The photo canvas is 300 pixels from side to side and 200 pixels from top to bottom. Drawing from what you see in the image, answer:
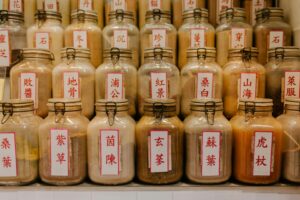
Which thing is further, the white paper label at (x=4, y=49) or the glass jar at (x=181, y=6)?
the glass jar at (x=181, y=6)

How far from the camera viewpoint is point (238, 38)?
1853mm

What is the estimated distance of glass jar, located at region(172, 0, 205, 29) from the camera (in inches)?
81.9

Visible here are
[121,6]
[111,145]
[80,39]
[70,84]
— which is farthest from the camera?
[121,6]

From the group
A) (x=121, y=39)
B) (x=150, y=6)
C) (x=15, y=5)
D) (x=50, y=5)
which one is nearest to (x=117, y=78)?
(x=121, y=39)

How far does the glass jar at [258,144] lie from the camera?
1441 millimetres

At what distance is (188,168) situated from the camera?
1.50 metres

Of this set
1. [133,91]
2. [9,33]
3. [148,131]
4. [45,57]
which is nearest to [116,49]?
[133,91]

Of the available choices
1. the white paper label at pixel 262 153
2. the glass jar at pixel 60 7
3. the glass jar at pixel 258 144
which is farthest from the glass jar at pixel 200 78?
the glass jar at pixel 60 7

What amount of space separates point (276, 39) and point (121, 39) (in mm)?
785

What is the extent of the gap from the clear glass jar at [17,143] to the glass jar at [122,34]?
22.7 inches

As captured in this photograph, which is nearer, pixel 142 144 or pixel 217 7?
pixel 142 144

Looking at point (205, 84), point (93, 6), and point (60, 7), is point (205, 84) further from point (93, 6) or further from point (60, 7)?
point (60, 7)

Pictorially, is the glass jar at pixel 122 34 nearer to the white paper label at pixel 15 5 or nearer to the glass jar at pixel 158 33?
the glass jar at pixel 158 33

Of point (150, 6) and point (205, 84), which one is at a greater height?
point (150, 6)
